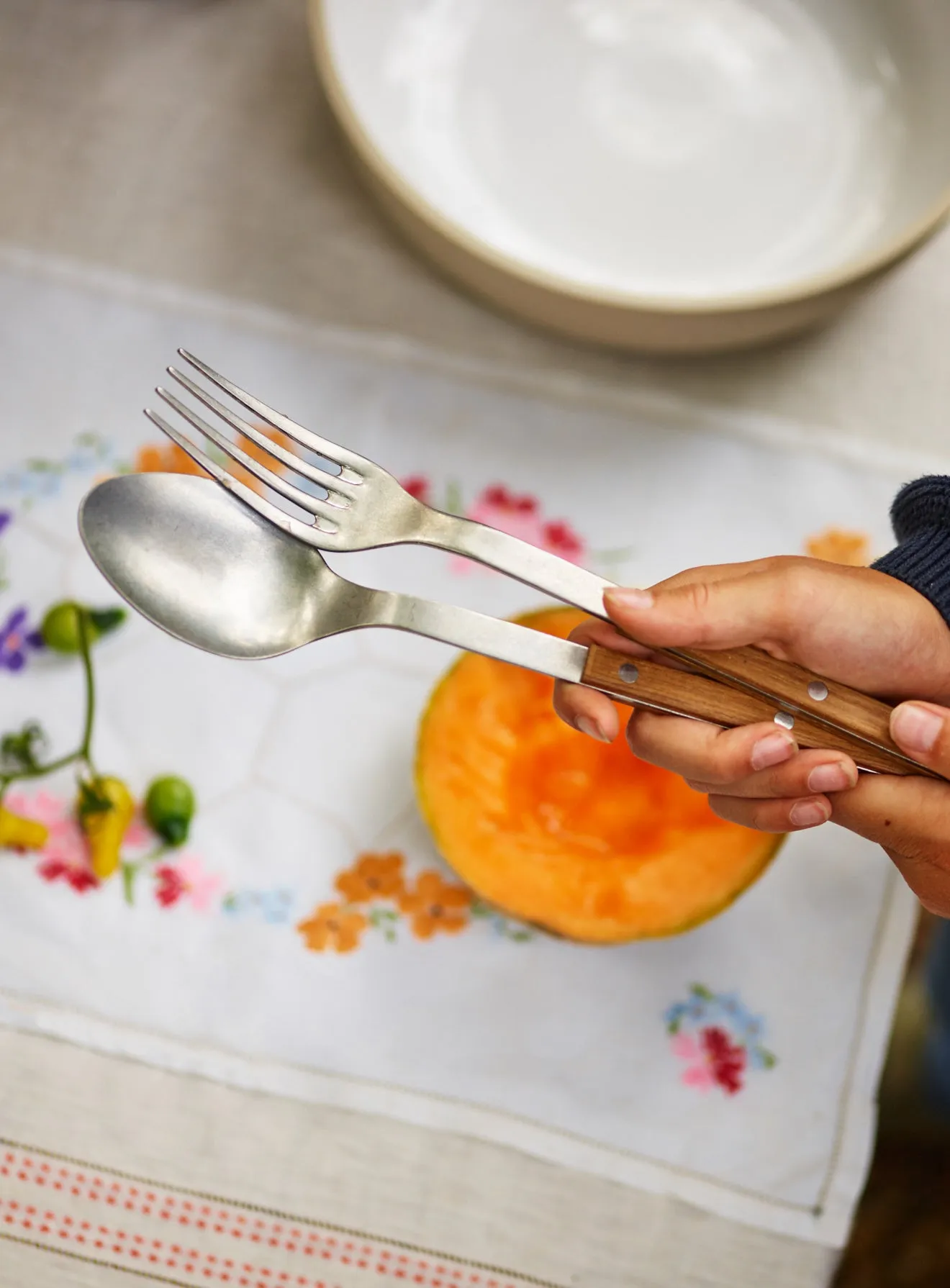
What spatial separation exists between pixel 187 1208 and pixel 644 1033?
26 cm

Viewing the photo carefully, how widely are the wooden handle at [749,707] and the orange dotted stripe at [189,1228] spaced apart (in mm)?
348

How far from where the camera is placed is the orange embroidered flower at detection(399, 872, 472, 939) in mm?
672

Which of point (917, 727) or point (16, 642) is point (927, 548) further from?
point (16, 642)

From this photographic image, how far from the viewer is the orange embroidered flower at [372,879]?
0.68 metres

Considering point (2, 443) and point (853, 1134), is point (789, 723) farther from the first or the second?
point (2, 443)

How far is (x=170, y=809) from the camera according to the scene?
2.18ft

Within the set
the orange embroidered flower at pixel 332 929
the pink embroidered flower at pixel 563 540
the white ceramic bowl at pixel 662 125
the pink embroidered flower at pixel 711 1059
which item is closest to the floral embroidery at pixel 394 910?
the orange embroidered flower at pixel 332 929

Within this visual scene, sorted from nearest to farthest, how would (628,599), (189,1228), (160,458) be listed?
1. (628,599)
2. (189,1228)
3. (160,458)

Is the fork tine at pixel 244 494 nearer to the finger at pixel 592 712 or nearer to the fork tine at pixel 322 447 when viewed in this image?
the fork tine at pixel 322 447

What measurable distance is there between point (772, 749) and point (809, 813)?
0.04m

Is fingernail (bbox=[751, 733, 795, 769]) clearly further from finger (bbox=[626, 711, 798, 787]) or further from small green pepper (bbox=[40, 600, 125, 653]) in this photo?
small green pepper (bbox=[40, 600, 125, 653])

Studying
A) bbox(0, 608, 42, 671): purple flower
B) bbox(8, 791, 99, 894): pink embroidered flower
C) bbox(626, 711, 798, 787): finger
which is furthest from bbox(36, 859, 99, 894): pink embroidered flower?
bbox(626, 711, 798, 787): finger

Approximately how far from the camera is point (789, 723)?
0.50 m

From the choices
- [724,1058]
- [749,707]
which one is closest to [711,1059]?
[724,1058]
